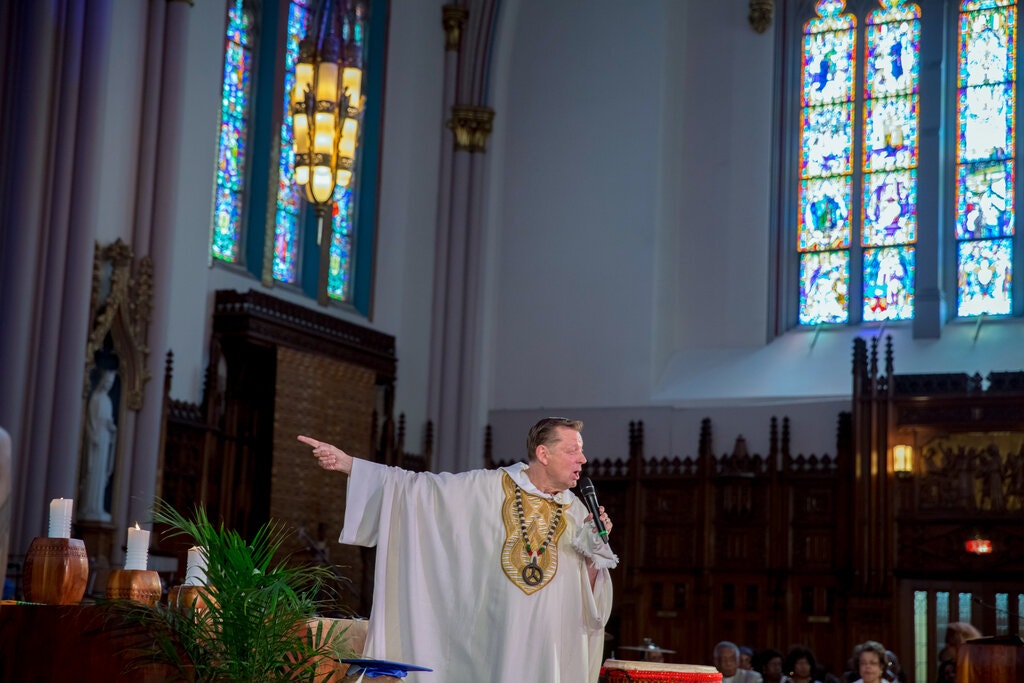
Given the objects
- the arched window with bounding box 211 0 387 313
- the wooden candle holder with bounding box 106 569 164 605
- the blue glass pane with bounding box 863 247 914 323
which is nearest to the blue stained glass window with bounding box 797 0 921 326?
the blue glass pane with bounding box 863 247 914 323

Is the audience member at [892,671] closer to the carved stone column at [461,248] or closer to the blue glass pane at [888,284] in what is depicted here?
the blue glass pane at [888,284]

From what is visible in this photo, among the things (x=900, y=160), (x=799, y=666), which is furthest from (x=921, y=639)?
(x=900, y=160)

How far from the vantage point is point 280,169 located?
16.4 metres

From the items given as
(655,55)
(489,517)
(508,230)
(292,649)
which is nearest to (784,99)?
(655,55)

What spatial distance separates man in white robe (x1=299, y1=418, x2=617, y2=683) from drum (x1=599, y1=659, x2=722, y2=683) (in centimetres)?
53

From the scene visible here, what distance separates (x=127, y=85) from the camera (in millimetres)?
13820

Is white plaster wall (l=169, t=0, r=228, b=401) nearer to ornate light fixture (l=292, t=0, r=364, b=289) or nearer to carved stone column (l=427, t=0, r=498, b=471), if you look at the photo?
ornate light fixture (l=292, t=0, r=364, b=289)

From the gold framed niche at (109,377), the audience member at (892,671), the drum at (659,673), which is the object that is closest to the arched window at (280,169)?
the gold framed niche at (109,377)

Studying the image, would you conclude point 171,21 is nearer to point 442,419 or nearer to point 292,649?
point 442,419

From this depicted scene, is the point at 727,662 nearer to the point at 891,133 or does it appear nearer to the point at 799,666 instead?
the point at 799,666

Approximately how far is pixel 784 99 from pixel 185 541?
353 inches

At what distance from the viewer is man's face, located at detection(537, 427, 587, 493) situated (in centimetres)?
554

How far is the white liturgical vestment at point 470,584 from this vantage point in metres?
5.57

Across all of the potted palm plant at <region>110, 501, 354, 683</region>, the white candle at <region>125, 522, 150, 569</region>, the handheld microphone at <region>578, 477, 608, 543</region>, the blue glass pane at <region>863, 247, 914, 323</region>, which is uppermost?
the blue glass pane at <region>863, 247, 914, 323</region>
